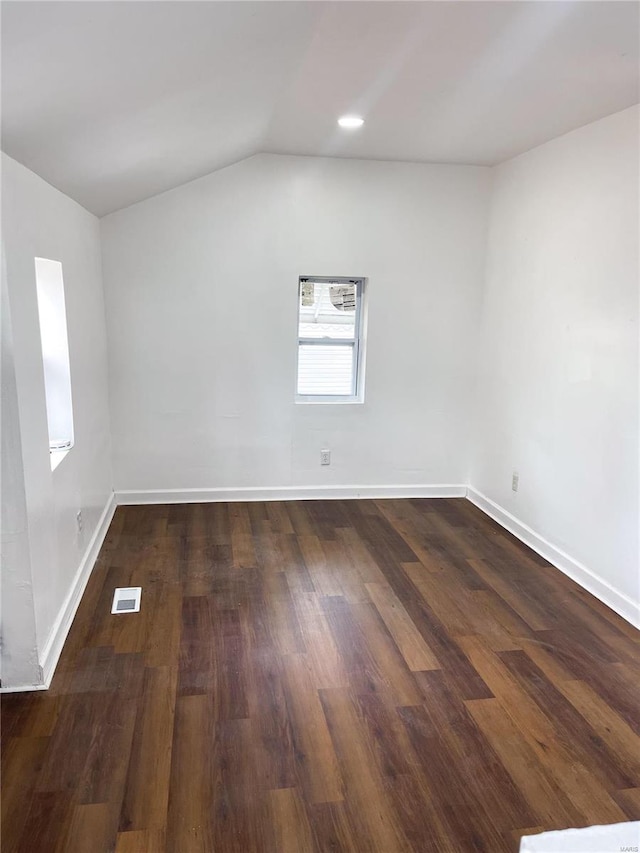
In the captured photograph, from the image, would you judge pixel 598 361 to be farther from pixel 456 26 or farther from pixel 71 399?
pixel 71 399

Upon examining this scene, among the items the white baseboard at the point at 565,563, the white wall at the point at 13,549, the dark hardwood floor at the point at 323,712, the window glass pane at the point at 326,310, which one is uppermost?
the window glass pane at the point at 326,310

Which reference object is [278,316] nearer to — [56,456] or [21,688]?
[56,456]

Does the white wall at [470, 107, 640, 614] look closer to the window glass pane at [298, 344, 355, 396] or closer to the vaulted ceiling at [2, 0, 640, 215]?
the vaulted ceiling at [2, 0, 640, 215]

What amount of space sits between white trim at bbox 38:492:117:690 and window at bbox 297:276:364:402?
1.72m

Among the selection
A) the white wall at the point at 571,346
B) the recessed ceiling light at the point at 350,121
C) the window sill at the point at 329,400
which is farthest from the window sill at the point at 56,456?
the white wall at the point at 571,346

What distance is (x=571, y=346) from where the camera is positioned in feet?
11.1

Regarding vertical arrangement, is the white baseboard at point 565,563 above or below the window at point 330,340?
below

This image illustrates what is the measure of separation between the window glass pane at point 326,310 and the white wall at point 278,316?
0.13 meters

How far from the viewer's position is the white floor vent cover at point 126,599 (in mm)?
2889

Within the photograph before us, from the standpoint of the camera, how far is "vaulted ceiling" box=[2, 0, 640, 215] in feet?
4.85

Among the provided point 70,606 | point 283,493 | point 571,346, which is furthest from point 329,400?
point 70,606

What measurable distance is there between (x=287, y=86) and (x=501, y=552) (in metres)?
2.87

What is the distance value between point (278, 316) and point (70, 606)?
238cm

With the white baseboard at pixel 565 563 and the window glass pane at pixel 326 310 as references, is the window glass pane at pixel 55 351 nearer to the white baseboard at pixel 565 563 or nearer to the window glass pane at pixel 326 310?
the window glass pane at pixel 326 310
